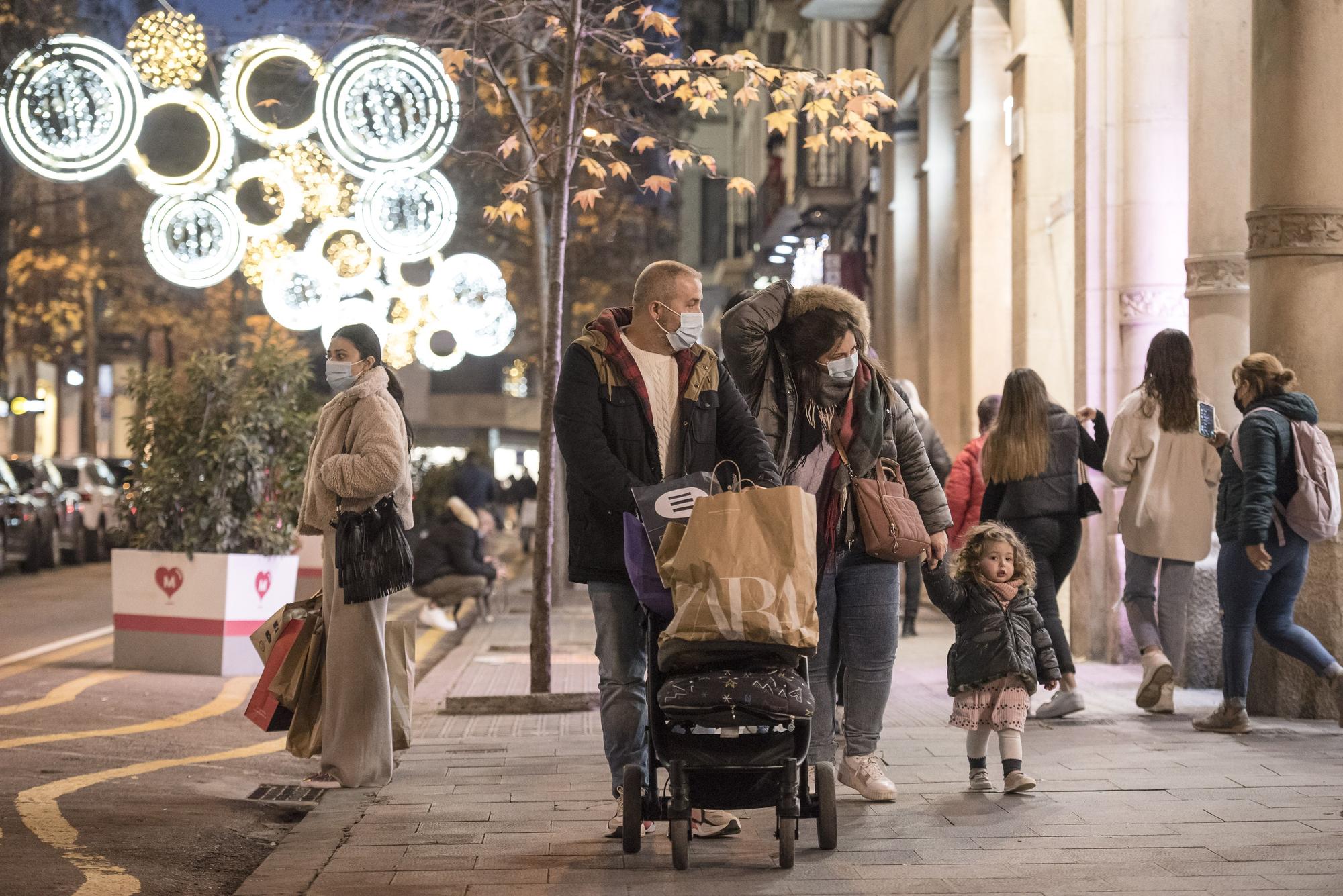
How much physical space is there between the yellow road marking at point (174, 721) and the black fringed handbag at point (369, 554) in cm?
252

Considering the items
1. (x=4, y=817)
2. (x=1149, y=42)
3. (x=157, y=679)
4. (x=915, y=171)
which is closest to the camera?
(x=4, y=817)

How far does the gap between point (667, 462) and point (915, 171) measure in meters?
16.6

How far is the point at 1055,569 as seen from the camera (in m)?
10.1

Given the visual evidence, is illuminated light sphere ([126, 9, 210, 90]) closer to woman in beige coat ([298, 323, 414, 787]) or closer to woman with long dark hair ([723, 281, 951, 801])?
woman in beige coat ([298, 323, 414, 787])

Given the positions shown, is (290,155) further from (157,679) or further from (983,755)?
(983,755)

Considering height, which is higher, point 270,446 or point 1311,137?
point 1311,137

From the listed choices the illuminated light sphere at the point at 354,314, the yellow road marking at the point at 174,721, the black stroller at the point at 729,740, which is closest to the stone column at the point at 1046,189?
the illuminated light sphere at the point at 354,314

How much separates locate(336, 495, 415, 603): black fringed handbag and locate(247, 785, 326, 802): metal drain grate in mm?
892

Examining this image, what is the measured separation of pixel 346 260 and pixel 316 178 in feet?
2.78

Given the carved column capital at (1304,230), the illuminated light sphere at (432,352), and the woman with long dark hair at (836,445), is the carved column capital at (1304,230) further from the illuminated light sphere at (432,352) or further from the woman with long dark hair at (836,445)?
the illuminated light sphere at (432,352)

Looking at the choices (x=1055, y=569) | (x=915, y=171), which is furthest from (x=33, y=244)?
(x=1055, y=569)

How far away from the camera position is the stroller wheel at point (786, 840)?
230 inches

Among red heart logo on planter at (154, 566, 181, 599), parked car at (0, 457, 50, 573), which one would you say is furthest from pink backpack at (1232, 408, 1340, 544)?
parked car at (0, 457, 50, 573)

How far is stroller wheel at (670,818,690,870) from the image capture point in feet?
19.1
